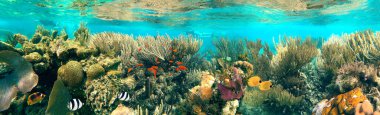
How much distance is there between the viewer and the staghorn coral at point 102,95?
16.6 ft

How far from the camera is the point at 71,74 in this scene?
4.87 metres

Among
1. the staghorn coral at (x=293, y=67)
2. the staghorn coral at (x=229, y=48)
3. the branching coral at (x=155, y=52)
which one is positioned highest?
the branching coral at (x=155, y=52)

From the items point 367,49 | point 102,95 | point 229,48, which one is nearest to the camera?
point 102,95

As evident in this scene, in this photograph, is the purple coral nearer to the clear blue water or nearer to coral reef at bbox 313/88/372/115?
coral reef at bbox 313/88/372/115

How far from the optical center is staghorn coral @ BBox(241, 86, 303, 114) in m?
6.70

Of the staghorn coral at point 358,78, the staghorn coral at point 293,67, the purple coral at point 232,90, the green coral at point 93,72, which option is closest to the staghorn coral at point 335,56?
the staghorn coral at point 293,67

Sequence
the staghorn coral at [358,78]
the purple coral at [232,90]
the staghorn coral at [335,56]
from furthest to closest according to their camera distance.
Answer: the staghorn coral at [335,56] < the staghorn coral at [358,78] < the purple coral at [232,90]

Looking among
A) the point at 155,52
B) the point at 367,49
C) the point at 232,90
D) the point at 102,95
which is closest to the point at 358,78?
the point at 367,49

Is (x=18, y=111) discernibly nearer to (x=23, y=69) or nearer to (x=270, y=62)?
(x=23, y=69)

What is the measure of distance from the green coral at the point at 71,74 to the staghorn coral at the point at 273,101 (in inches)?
179

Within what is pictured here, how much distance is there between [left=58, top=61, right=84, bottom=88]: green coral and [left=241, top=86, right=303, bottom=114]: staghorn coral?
179 inches

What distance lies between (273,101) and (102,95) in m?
4.80

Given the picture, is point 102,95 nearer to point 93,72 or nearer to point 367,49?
point 93,72

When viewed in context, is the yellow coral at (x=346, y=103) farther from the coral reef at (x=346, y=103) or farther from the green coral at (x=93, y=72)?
the green coral at (x=93, y=72)
